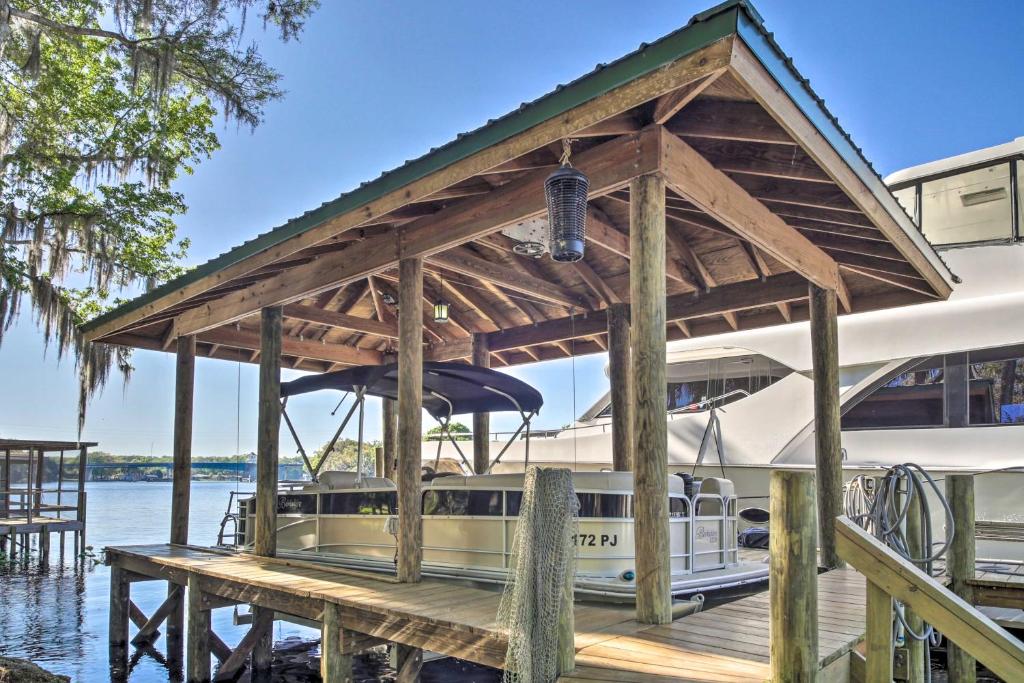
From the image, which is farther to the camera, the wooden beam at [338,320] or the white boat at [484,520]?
the wooden beam at [338,320]

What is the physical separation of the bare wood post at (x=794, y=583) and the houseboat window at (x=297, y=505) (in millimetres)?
6456

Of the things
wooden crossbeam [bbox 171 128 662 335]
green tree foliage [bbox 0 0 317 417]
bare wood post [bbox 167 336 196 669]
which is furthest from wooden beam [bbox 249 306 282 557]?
green tree foliage [bbox 0 0 317 417]

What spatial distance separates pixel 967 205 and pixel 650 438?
321 inches

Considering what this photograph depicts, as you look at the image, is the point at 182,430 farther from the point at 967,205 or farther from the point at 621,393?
the point at 967,205

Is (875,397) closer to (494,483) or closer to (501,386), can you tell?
(501,386)

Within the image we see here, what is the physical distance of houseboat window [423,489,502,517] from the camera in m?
6.69

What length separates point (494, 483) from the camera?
6734mm

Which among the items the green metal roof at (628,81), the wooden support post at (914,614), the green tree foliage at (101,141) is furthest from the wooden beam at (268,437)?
the green tree foliage at (101,141)

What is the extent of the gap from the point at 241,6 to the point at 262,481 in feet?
36.2

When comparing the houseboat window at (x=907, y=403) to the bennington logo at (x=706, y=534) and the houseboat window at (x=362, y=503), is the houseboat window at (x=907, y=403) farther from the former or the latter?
the houseboat window at (x=362, y=503)

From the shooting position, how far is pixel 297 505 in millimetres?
8914

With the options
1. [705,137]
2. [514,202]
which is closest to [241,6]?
[514,202]

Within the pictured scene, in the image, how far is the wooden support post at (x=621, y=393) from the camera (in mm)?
9148

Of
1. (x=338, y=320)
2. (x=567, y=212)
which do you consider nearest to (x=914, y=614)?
(x=567, y=212)
